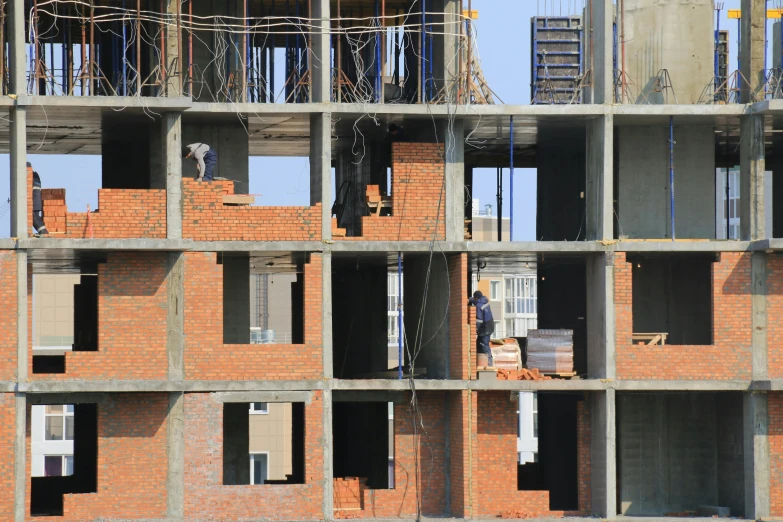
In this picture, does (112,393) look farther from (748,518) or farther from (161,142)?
(748,518)

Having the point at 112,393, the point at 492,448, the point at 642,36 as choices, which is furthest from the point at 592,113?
the point at 112,393

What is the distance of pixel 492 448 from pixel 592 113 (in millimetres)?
7069

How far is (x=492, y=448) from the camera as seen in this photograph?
29.2m

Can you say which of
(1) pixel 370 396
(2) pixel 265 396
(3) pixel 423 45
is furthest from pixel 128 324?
(3) pixel 423 45

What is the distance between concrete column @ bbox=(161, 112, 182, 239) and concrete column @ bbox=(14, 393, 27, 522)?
14.1 ft

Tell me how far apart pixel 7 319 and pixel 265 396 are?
5.16m

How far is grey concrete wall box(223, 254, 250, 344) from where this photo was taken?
30781 mm

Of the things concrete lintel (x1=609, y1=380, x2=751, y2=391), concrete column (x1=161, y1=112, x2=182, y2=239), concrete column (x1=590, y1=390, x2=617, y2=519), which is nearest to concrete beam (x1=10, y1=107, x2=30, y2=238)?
concrete column (x1=161, y1=112, x2=182, y2=239)

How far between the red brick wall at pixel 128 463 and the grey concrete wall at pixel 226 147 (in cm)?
519

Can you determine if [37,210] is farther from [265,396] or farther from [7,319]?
[265,396]

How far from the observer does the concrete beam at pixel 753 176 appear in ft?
96.8

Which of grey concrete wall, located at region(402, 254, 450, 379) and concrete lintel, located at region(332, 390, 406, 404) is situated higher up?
grey concrete wall, located at region(402, 254, 450, 379)

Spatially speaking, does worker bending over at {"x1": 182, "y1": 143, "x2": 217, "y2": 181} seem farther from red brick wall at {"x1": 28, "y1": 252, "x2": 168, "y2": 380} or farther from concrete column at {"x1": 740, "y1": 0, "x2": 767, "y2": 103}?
concrete column at {"x1": 740, "y1": 0, "x2": 767, "y2": 103}

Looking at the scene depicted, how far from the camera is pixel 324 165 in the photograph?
2891cm
